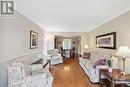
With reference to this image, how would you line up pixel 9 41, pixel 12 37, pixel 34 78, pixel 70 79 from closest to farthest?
pixel 34 78
pixel 9 41
pixel 12 37
pixel 70 79

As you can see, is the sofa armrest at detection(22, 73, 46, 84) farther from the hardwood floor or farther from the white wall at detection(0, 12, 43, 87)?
the hardwood floor

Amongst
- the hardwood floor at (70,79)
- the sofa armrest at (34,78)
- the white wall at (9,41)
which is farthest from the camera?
the hardwood floor at (70,79)

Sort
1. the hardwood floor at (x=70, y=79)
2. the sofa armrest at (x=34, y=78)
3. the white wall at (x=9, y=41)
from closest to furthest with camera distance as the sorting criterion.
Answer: the sofa armrest at (x=34, y=78) → the white wall at (x=9, y=41) → the hardwood floor at (x=70, y=79)

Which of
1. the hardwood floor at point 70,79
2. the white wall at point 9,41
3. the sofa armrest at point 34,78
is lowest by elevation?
the hardwood floor at point 70,79

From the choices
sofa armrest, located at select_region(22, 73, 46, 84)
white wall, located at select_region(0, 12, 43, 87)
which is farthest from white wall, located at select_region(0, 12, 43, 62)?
sofa armrest, located at select_region(22, 73, 46, 84)

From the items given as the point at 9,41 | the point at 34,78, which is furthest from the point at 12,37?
the point at 34,78

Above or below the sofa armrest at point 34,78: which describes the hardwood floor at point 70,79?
below

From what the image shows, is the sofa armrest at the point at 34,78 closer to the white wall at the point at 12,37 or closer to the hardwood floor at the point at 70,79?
the white wall at the point at 12,37

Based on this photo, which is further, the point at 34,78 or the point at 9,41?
the point at 9,41

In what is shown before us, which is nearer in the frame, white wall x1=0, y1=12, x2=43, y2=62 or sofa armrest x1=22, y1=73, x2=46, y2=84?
sofa armrest x1=22, y1=73, x2=46, y2=84

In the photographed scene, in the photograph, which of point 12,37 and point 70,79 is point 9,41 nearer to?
point 12,37

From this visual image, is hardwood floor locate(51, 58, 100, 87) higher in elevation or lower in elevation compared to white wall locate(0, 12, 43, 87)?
lower

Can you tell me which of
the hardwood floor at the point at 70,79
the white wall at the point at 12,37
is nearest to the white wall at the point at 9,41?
the white wall at the point at 12,37

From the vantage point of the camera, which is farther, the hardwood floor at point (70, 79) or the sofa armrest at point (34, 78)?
the hardwood floor at point (70, 79)
